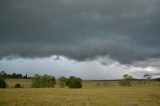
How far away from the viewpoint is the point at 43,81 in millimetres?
150500

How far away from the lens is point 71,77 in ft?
433

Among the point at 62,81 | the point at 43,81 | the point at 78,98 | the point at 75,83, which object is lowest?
the point at 78,98

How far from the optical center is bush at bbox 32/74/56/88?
147875mm

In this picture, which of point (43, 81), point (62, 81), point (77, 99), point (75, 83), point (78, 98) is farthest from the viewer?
point (62, 81)

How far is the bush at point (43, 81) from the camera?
147875mm

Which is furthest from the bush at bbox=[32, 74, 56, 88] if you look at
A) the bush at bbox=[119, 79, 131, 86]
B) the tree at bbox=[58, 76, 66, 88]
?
the bush at bbox=[119, 79, 131, 86]

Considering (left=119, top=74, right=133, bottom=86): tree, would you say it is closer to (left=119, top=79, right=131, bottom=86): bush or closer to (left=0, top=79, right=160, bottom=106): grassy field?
(left=119, top=79, right=131, bottom=86): bush

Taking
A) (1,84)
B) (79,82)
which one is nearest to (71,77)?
(79,82)

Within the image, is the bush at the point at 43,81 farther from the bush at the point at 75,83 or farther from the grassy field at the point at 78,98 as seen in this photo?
the grassy field at the point at 78,98

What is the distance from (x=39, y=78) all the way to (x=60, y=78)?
12.9 m

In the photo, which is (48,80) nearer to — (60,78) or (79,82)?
(60,78)

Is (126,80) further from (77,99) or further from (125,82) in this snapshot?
(77,99)

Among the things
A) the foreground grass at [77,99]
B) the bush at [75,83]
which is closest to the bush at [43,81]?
the bush at [75,83]

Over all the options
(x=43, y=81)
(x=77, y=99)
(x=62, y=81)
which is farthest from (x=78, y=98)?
(x=62, y=81)
